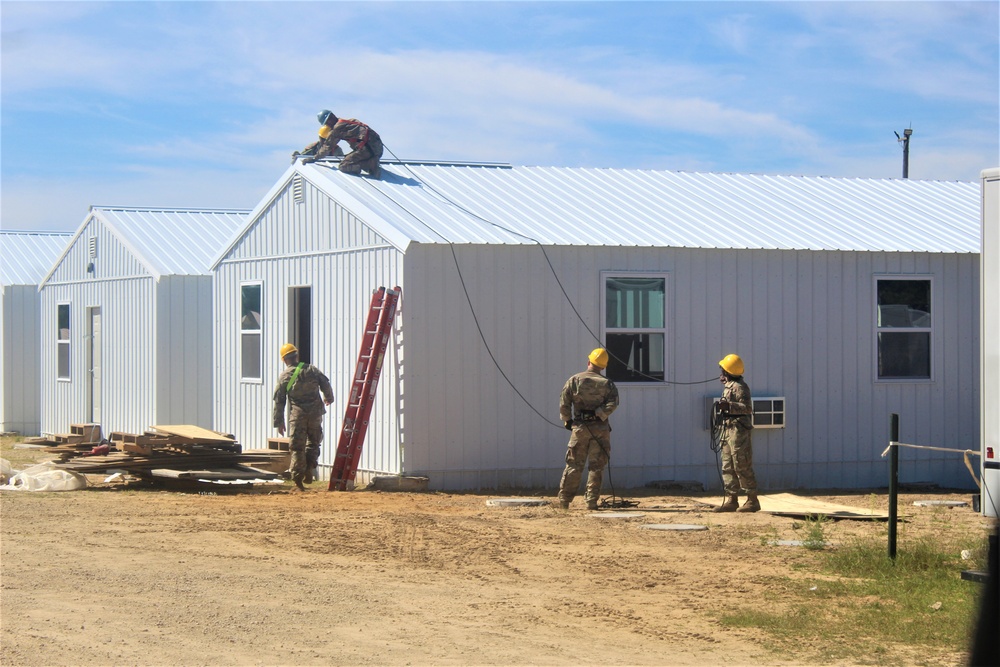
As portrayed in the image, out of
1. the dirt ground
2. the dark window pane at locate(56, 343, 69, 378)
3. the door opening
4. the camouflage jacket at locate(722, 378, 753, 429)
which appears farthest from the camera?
the dark window pane at locate(56, 343, 69, 378)

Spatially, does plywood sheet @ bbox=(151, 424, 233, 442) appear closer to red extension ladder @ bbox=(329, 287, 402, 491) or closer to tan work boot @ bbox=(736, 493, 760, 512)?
red extension ladder @ bbox=(329, 287, 402, 491)

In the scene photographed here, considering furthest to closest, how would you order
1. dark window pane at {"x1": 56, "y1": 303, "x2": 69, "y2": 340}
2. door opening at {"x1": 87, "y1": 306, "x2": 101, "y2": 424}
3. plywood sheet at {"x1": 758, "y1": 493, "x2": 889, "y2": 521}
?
dark window pane at {"x1": 56, "y1": 303, "x2": 69, "y2": 340}
door opening at {"x1": 87, "y1": 306, "x2": 101, "y2": 424}
plywood sheet at {"x1": 758, "y1": 493, "x2": 889, "y2": 521}

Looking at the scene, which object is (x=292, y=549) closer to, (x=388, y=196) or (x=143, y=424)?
(x=388, y=196)

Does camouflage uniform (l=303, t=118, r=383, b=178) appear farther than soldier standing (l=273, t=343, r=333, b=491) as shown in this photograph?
Yes

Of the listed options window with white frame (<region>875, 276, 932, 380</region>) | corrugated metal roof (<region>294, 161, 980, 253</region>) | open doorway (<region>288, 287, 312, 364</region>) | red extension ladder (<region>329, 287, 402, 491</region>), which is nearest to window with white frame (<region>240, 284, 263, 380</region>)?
open doorway (<region>288, 287, 312, 364</region>)

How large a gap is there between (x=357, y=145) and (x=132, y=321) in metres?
7.31

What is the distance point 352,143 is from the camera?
18203mm

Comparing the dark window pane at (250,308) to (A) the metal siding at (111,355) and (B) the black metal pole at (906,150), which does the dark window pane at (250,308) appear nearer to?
(A) the metal siding at (111,355)

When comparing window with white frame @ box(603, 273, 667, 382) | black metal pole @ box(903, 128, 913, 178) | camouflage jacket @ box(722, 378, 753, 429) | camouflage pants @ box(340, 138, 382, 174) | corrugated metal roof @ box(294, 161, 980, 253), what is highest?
black metal pole @ box(903, 128, 913, 178)

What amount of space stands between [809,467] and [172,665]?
1189 centimetres

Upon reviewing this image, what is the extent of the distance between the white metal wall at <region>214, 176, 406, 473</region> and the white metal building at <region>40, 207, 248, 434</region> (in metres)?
2.14

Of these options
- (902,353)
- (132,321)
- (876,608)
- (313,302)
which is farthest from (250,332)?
(876,608)

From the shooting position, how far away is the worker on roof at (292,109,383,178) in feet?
59.5

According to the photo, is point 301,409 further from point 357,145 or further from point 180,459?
point 357,145
